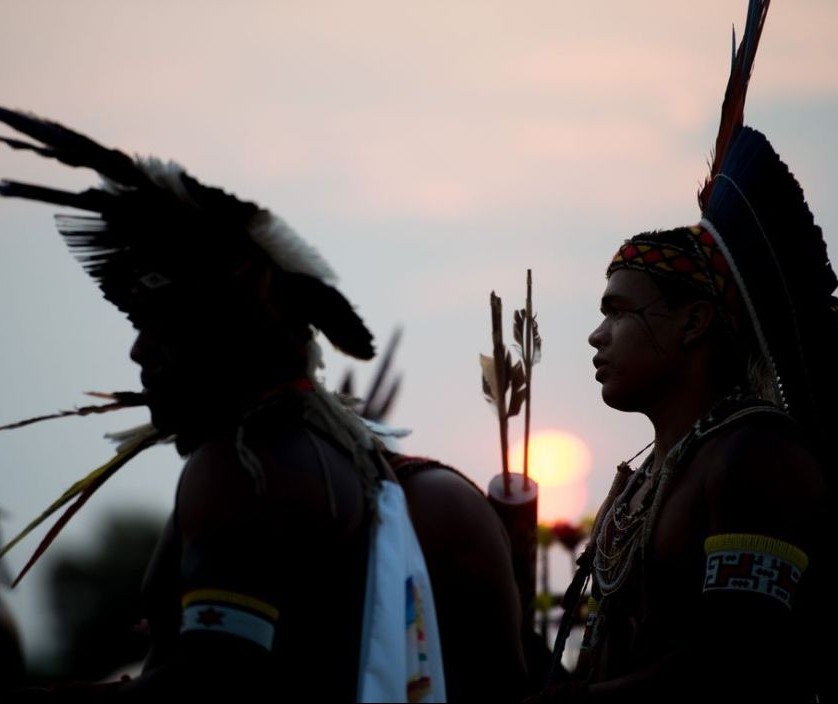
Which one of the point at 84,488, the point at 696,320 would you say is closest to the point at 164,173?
the point at 84,488

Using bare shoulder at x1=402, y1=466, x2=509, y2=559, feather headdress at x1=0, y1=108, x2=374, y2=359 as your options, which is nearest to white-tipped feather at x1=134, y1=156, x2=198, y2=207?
feather headdress at x1=0, y1=108, x2=374, y2=359

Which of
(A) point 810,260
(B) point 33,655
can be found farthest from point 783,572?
(B) point 33,655

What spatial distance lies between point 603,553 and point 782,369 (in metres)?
0.69

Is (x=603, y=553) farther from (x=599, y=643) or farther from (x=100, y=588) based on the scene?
(x=100, y=588)

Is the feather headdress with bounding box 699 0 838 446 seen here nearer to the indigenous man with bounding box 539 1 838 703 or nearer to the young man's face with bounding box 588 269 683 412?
the indigenous man with bounding box 539 1 838 703

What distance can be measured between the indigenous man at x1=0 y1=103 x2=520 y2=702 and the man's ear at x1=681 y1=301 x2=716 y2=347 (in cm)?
83

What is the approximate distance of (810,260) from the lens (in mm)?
4562

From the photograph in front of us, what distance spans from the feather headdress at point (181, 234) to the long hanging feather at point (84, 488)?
15.6 inches

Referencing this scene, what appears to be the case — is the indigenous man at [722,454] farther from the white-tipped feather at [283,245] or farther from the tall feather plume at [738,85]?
the white-tipped feather at [283,245]

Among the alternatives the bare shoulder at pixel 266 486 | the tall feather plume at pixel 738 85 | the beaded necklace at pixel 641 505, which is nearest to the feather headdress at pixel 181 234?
the bare shoulder at pixel 266 486

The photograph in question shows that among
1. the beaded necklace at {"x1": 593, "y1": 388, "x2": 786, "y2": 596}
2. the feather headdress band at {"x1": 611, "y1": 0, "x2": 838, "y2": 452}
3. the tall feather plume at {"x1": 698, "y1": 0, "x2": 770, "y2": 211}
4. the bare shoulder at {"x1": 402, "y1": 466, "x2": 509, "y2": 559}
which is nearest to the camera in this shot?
the bare shoulder at {"x1": 402, "y1": 466, "x2": 509, "y2": 559}

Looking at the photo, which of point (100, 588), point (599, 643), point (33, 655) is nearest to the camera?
point (599, 643)

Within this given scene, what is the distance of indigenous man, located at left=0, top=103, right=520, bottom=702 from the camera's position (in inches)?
141

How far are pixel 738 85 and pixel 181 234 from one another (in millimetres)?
1905
